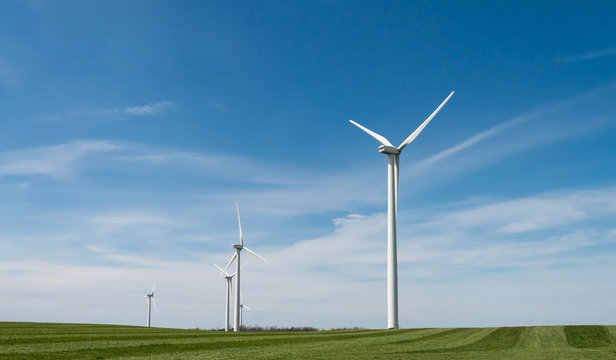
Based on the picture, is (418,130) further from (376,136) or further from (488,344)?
(488,344)

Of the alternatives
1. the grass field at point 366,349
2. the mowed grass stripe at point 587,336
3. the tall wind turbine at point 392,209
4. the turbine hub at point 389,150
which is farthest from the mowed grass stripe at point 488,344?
the turbine hub at point 389,150

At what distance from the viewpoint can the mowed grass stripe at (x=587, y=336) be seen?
37375mm

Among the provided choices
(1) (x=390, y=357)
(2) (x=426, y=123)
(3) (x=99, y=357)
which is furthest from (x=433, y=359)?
(2) (x=426, y=123)

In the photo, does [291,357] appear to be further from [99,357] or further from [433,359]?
[99,357]

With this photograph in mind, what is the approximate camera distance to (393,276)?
5741cm

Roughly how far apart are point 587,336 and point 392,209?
81.9 feet

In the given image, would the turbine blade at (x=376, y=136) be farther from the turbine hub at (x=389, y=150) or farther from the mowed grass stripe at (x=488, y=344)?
the mowed grass stripe at (x=488, y=344)

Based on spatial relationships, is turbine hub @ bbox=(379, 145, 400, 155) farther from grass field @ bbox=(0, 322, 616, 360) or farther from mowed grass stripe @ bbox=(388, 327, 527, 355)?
grass field @ bbox=(0, 322, 616, 360)

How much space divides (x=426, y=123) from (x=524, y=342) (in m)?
33.9

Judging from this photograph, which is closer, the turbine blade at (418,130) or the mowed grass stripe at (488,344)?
the mowed grass stripe at (488,344)

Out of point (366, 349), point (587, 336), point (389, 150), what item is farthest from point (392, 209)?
point (366, 349)

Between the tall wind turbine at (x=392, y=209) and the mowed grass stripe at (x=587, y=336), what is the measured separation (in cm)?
1762

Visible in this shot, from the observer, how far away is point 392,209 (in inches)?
2411

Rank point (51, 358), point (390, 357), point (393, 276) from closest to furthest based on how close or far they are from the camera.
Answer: point (51, 358)
point (390, 357)
point (393, 276)
